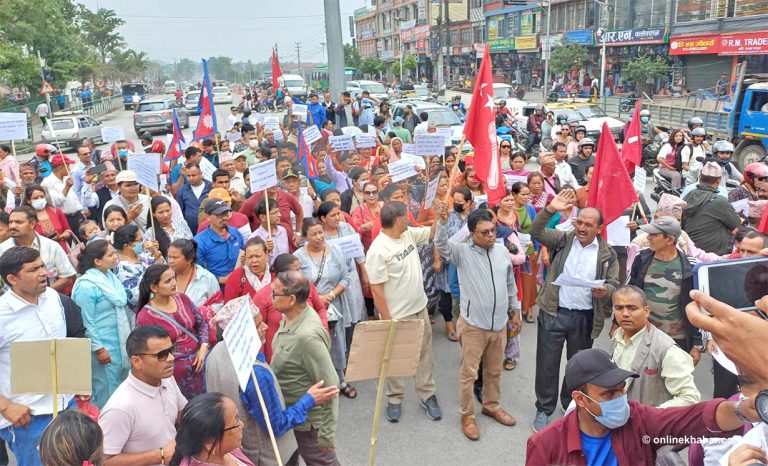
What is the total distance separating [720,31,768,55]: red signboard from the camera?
27022 mm

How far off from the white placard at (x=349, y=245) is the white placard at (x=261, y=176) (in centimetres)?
89

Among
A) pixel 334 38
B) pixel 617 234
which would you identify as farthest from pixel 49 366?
pixel 334 38

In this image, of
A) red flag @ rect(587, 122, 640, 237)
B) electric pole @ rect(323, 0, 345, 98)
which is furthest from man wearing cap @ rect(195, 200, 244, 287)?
electric pole @ rect(323, 0, 345, 98)

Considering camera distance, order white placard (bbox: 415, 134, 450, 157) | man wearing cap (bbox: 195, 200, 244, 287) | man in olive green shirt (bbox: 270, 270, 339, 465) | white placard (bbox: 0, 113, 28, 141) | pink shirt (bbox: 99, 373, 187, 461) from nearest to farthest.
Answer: pink shirt (bbox: 99, 373, 187, 461) < man in olive green shirt (bbox: 270, 270, 339, 465) < man wearing cap (bbox: 195, 200, 244, 287) < white placard (bbox: 0, 113, 28, 141) < white placard (bbox: 415, 134, 450, 157)

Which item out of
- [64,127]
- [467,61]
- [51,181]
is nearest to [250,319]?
[51,181]

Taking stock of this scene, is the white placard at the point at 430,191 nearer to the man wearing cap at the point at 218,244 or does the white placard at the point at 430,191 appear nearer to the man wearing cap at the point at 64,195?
the man wearing cap at the point at 218,244

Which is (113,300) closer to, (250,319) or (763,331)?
(250,319)

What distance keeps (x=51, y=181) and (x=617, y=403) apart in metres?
7.46

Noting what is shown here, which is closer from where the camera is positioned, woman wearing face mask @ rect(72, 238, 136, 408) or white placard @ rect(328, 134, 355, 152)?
woman wearing face mask @ rect(72, 238, 136, 408)

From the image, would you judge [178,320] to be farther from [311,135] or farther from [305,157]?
[311,135]

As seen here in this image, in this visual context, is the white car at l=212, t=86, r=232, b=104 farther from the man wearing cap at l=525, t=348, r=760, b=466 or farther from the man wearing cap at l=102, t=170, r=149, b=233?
the man wearing cap at l=525, t=348, r=760, b=466

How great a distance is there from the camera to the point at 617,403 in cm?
261

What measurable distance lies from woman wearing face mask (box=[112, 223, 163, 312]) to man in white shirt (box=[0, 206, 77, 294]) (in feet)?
1.66

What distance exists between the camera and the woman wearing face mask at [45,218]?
19.3 feet
